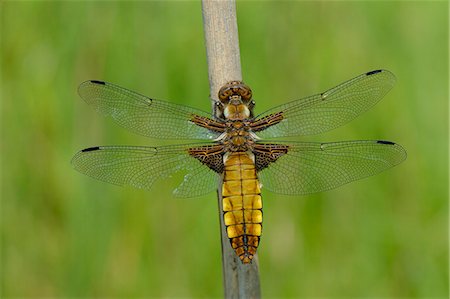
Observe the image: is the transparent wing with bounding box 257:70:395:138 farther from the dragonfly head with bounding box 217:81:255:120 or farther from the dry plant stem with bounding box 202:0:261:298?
the dry plant stem with bounding box 202:0:261:298

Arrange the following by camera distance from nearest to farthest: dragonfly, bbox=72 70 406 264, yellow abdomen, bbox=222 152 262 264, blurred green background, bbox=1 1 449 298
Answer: yellow abdomen, bbox=222 152 262 264, dragonfly, bbox=72 70 406 264, blurred green background, bbox=1 1 449 298

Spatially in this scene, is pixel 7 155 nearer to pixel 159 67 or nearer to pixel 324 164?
pixel 159 67

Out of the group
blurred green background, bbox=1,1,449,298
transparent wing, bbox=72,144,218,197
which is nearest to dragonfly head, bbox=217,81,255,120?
transparent wing, bbox=72,144,218,197

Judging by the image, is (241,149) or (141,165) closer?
(241,149)

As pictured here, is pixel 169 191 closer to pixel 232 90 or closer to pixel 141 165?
pixel 141 165

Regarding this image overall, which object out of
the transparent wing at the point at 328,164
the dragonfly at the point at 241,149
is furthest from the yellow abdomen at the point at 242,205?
the transparent wing at the point at 328,164

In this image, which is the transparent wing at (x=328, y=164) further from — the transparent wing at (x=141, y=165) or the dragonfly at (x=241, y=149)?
the transparent wing at (x=141, y=165)

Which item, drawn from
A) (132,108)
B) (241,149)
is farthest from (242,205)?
(132,108)

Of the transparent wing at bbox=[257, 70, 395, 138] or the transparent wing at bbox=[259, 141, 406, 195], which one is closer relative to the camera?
the transparent wing at bbox=[259, 141, 406, 195]
